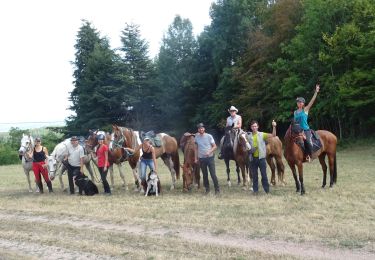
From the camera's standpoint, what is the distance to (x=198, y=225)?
343 inches

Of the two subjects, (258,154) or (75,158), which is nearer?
(258,154)

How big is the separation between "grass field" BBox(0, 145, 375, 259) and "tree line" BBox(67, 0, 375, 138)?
17735mm

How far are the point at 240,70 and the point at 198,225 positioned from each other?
32.6m

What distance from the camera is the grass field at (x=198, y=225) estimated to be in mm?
6996

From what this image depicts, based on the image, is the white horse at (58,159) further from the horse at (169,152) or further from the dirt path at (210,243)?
the dirt path at (210,243)

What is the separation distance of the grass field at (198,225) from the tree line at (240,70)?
1774 centimetres

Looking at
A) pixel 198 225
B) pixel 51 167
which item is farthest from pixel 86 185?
pixel 198 225

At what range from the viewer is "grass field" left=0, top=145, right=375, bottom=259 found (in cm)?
700

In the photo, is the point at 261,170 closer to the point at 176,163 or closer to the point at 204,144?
the point at 204,144

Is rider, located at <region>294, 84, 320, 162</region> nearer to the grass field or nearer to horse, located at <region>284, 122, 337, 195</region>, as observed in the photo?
horse, located at <region>284, 122, 337, 195</region>

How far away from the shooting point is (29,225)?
9797 mm

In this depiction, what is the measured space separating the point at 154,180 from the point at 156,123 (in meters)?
36.3

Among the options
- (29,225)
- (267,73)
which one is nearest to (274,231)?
(29,225)

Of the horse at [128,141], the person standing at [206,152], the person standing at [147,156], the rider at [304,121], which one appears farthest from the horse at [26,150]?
the rider at [304,121]
